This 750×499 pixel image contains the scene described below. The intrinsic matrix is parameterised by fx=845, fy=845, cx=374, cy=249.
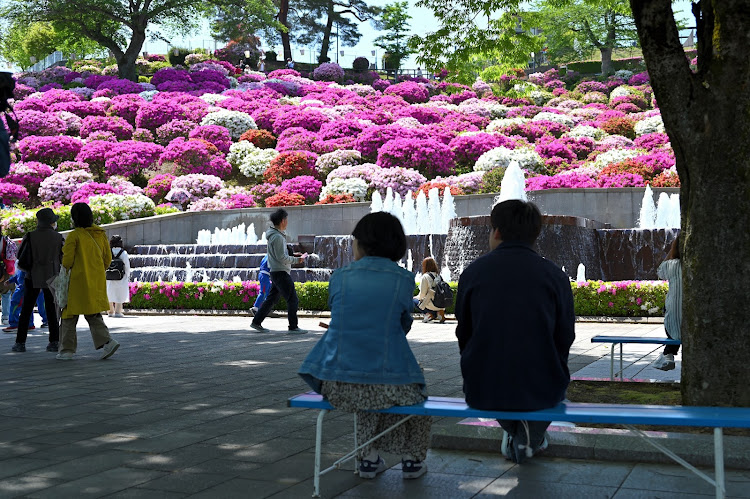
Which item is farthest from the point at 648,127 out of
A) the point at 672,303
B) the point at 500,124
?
the point at 672,303

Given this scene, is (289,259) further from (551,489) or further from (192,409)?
(551,489)

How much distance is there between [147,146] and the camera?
3341 cm

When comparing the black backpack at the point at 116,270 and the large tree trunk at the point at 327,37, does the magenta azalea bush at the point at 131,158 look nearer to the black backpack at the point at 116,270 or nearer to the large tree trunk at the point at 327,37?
the black backpack at the point at 116,270

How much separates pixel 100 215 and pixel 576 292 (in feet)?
47.9

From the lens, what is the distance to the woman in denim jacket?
162 inches

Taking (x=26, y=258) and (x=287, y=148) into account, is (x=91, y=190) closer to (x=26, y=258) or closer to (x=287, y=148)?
(x=287, y=148)

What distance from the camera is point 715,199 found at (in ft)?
15.7

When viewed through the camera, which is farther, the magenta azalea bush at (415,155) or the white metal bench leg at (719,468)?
the magenta azalea bush at (415,155)

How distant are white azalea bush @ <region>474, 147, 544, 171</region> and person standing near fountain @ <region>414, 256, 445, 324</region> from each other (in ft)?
52.8

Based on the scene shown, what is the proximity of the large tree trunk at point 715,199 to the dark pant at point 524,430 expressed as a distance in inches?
44.4

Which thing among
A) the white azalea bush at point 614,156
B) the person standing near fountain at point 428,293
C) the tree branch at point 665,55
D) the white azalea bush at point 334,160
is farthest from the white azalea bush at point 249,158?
the tree branch at point 665,55

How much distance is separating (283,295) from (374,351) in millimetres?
8057

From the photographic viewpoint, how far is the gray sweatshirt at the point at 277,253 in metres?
11.9

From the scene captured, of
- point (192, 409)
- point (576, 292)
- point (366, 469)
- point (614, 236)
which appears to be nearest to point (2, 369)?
point (192, 409)
